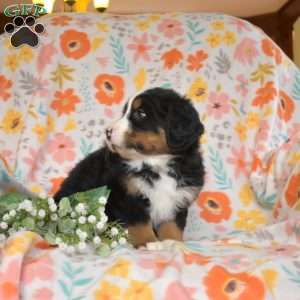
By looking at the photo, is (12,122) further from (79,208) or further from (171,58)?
(79,208)

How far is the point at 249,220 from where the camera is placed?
1573 millimetres

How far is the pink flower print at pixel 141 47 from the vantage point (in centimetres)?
174

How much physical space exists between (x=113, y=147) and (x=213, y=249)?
1.10 ft

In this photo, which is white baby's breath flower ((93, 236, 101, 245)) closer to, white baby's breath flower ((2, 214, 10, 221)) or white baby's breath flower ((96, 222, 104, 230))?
white baby's breath flower ((96, 222, 104, 230))

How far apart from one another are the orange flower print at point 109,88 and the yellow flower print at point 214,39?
11.6 inches

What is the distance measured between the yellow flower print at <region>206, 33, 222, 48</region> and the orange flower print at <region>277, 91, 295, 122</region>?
0.24m

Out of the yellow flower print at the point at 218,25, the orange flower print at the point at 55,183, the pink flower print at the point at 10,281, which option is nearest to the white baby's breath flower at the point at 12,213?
the pink flower print at the point at 10,281

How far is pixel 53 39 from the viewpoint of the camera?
5.71 ft

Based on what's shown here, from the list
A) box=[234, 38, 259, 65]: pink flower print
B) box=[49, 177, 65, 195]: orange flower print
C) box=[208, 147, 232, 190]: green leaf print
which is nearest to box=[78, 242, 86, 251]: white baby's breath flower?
box=[49, 177, 65, 195]: orange flower print

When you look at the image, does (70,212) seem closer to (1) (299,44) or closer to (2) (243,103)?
(2) (243,103)

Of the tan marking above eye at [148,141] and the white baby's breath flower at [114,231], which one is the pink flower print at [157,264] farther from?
the tan marking above eye at [148,141]

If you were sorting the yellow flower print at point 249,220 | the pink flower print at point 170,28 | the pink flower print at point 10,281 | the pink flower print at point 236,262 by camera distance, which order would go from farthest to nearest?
the pink flower print at point 170,28, the yellow flower print at point 249,220, the pink flower print at point 236,262, the pink flower print at point 10,281

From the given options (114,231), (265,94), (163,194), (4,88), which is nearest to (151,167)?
(163,194)

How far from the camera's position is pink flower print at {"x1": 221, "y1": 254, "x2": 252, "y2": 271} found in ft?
3.13
